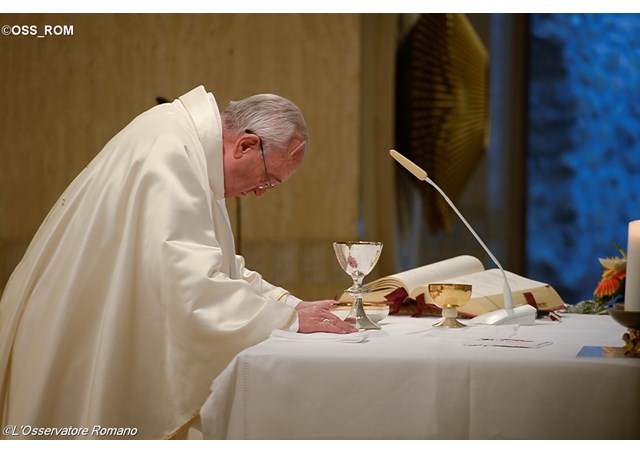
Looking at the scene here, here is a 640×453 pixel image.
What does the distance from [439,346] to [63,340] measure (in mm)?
951

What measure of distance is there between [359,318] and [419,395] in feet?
1.34

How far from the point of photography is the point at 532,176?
15.0ft

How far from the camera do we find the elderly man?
206 centimetres

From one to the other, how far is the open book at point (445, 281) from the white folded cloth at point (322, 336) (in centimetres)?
53

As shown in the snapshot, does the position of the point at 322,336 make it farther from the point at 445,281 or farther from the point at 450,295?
the point at 445,281

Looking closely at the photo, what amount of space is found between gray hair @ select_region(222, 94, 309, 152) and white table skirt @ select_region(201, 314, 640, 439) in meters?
0.81

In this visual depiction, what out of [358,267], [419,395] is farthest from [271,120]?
[419,395]

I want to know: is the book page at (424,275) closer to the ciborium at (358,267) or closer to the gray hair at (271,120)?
the ciborium at (358,267)

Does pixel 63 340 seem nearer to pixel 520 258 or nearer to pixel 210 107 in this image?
pixel 210 107

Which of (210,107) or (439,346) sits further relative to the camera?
(210,107)

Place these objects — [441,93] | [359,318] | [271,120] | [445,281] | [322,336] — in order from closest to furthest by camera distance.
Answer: [322,336] < [359,318] < [271,120] < [445,281] < [441,93]

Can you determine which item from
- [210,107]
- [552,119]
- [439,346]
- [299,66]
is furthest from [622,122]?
[439,346]

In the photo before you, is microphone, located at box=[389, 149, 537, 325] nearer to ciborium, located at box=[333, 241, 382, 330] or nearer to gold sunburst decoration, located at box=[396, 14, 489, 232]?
ciborium, located at box=[333, 241, 382, 330]

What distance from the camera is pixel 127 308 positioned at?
217 centimetres
